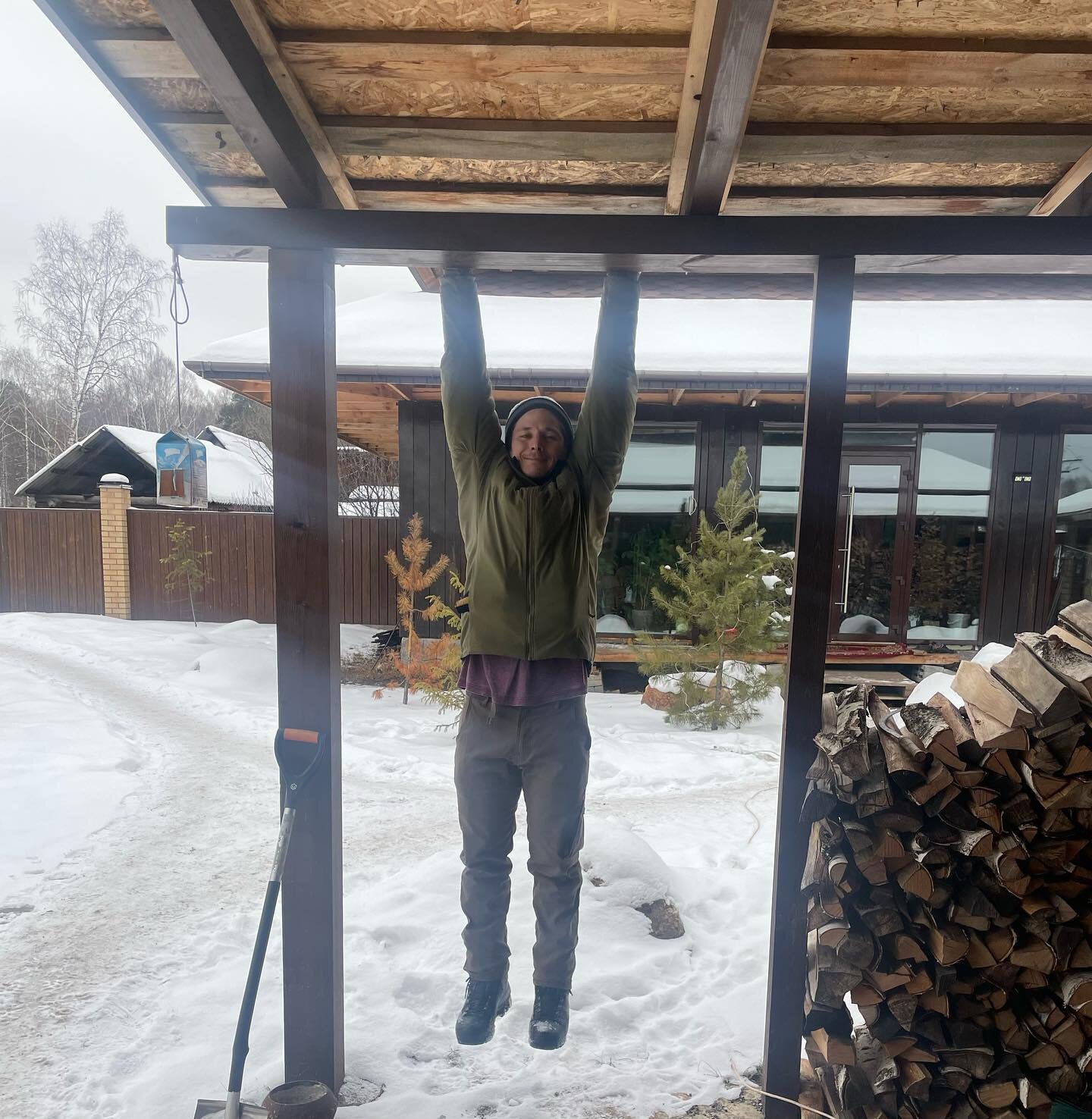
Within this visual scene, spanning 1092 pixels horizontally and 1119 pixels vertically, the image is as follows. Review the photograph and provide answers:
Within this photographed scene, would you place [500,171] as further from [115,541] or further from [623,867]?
[115,541]

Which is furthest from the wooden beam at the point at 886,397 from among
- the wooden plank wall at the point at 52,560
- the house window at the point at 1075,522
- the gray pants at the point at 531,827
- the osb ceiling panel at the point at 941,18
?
the wooden plank wall at the point at 52,560

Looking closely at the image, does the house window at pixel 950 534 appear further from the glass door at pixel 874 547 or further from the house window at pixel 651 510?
the house window at pixel 651 510

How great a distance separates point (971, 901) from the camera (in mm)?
1785

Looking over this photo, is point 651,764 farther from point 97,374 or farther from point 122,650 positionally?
point 97,374

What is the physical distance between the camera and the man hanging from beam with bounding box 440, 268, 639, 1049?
6.36 feet

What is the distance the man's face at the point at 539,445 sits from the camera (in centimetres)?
204

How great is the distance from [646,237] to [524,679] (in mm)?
1309

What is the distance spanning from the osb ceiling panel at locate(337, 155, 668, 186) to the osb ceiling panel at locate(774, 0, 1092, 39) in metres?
0.51

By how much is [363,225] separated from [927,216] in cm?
159

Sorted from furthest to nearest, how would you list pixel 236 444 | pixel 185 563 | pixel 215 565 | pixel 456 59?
1. pixel 236 444
2. pixel 215 565
3. pixel 185 563
4. pixel 456 59

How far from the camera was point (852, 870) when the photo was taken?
185cm

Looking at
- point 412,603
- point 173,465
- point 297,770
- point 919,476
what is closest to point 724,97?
point 297,770

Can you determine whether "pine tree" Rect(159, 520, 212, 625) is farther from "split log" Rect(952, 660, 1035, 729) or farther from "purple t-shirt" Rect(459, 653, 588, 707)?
"split log" Rect(952, 660, 1035, 729)

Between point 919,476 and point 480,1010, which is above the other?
point 919,476
